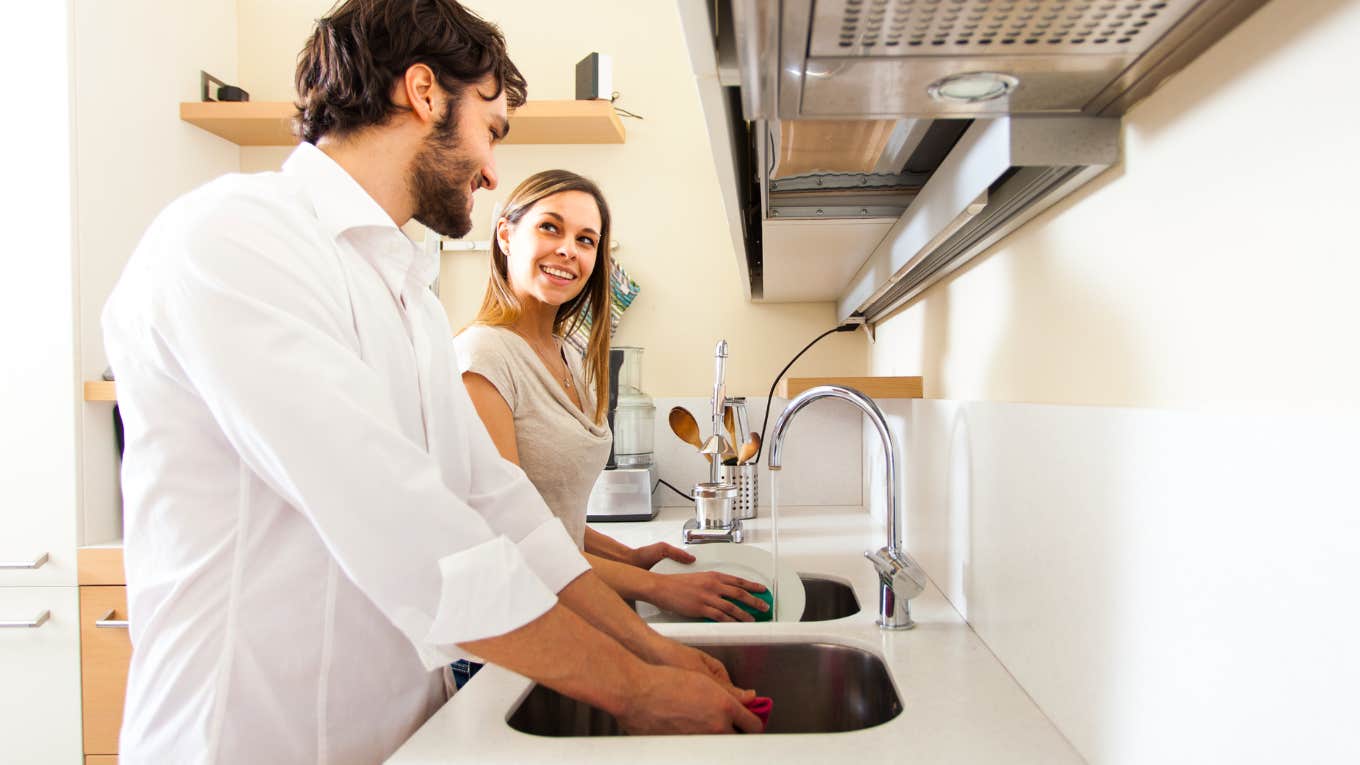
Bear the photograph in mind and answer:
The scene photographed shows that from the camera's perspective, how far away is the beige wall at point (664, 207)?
2402 millimetres

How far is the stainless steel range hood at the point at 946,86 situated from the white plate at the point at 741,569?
52 centimetres

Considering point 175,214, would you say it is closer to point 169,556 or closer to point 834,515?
point 169,556

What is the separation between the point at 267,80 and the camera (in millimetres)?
2484

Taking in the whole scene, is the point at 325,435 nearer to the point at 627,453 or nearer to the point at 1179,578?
the point at 1179,578

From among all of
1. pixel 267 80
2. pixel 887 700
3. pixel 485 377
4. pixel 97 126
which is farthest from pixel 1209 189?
pixel 267 80

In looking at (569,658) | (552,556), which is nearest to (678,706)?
(569,658)

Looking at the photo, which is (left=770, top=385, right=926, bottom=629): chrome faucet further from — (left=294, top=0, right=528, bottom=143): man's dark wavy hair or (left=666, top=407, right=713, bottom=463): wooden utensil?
(left=666, top=407, right=713, bottom=463): wooden utensil

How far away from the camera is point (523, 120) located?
7.25ft

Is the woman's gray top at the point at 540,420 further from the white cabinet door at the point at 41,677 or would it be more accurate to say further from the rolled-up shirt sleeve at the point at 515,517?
the white cabinet door at the point at 41,677

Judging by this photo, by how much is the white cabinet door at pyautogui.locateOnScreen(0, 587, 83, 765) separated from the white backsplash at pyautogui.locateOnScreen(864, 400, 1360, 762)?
6.23ft

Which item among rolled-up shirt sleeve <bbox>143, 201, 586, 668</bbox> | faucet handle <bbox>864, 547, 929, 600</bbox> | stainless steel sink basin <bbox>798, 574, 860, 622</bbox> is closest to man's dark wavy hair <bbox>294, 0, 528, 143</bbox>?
rolled-up shirt sleeve <bbox>143, 201, 586, 668</bbox>

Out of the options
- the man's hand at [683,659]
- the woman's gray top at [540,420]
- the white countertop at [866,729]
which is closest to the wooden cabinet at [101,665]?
the woman's gray top at [540,420]

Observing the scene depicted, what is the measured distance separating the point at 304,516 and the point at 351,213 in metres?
0.30

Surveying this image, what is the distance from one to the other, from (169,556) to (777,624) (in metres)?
0.67
